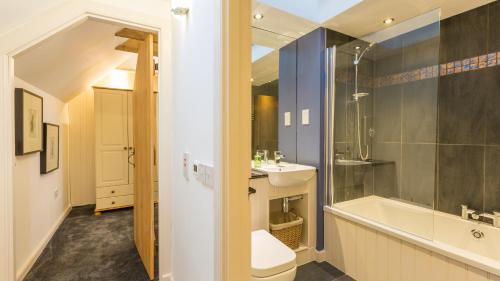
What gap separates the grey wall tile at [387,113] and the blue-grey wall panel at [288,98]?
3.19ft

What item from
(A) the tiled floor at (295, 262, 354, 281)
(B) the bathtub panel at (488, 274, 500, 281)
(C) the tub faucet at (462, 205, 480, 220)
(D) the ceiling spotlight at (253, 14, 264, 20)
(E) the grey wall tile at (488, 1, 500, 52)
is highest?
(D) the ceiling spotlight at (253, 14, 264, 20)

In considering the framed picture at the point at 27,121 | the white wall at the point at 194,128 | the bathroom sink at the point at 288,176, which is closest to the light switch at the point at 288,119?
the bathroom sink at the point at 288,176

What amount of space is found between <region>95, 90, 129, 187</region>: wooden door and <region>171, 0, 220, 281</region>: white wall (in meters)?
2.33

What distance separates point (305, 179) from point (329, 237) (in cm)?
66

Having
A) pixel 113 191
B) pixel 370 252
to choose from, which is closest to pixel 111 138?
pixel 113 191

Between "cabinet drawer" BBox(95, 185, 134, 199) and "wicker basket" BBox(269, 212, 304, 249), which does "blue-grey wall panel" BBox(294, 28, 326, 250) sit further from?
"cabinet drawer" BBox(95, 185, 134, 199)

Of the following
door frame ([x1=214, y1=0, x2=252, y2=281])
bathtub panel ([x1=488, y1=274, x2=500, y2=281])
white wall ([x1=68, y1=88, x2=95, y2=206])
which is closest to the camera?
door frame ([x1=214, y1=0, x2=252, y2=281])

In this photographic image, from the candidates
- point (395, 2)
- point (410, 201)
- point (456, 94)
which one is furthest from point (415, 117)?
point (395, 2)

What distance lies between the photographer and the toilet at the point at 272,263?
137cm

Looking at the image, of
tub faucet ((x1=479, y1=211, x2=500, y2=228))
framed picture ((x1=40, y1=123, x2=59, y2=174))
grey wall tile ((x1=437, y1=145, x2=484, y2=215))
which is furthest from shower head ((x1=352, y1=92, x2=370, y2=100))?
framed picture ((x1=40, y1=123, x2=59, y2=174))

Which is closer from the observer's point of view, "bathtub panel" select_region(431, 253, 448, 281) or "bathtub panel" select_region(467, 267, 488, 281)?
"bathtub panel" select_region(467, 267, 488, 281)

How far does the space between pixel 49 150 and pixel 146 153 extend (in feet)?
5.39

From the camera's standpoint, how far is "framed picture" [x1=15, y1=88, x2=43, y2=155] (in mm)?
1923

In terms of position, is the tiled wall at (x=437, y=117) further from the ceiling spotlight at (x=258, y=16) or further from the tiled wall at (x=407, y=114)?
the ceiling spotlight at (x=258, y=16)
